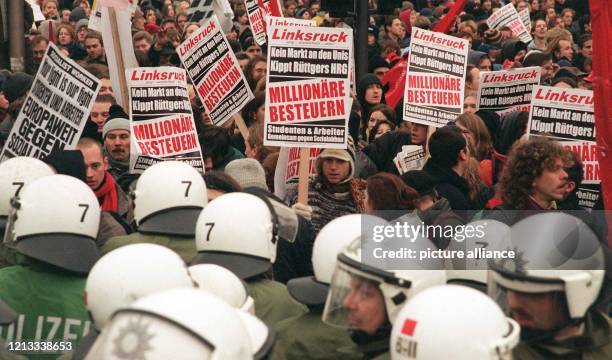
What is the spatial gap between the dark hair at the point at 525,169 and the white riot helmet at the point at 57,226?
2557 millimetres

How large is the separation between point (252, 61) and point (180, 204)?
6.99 metres

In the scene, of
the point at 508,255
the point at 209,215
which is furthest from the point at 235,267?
the point at 508,255

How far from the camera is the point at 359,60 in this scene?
44.5 feet

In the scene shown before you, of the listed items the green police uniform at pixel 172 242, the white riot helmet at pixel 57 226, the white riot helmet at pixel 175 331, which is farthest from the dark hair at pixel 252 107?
the white riot helmet at pixel 175 331

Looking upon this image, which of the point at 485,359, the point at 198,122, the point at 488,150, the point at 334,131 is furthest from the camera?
the point at 198,122

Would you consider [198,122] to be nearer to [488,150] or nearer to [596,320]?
[488,150]

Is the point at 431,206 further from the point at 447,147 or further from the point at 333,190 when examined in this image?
the point at 333,190

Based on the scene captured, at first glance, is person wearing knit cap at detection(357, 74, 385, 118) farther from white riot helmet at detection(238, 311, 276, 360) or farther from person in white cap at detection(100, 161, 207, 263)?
white riot helmet at detection(238, 311, 276, 360)

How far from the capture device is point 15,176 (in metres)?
6.96

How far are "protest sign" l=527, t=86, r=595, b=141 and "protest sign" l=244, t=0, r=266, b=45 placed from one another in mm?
7046

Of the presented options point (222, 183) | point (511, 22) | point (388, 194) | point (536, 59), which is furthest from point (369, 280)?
point (511, 22)

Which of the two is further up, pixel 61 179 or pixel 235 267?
pixel 61 179

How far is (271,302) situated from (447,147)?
289cm

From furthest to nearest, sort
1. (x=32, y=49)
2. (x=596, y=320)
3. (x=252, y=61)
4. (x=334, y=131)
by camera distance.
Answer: (x=32, y=49), (x=252, y=61), (x=334, y=131), (x=596, y=320)
